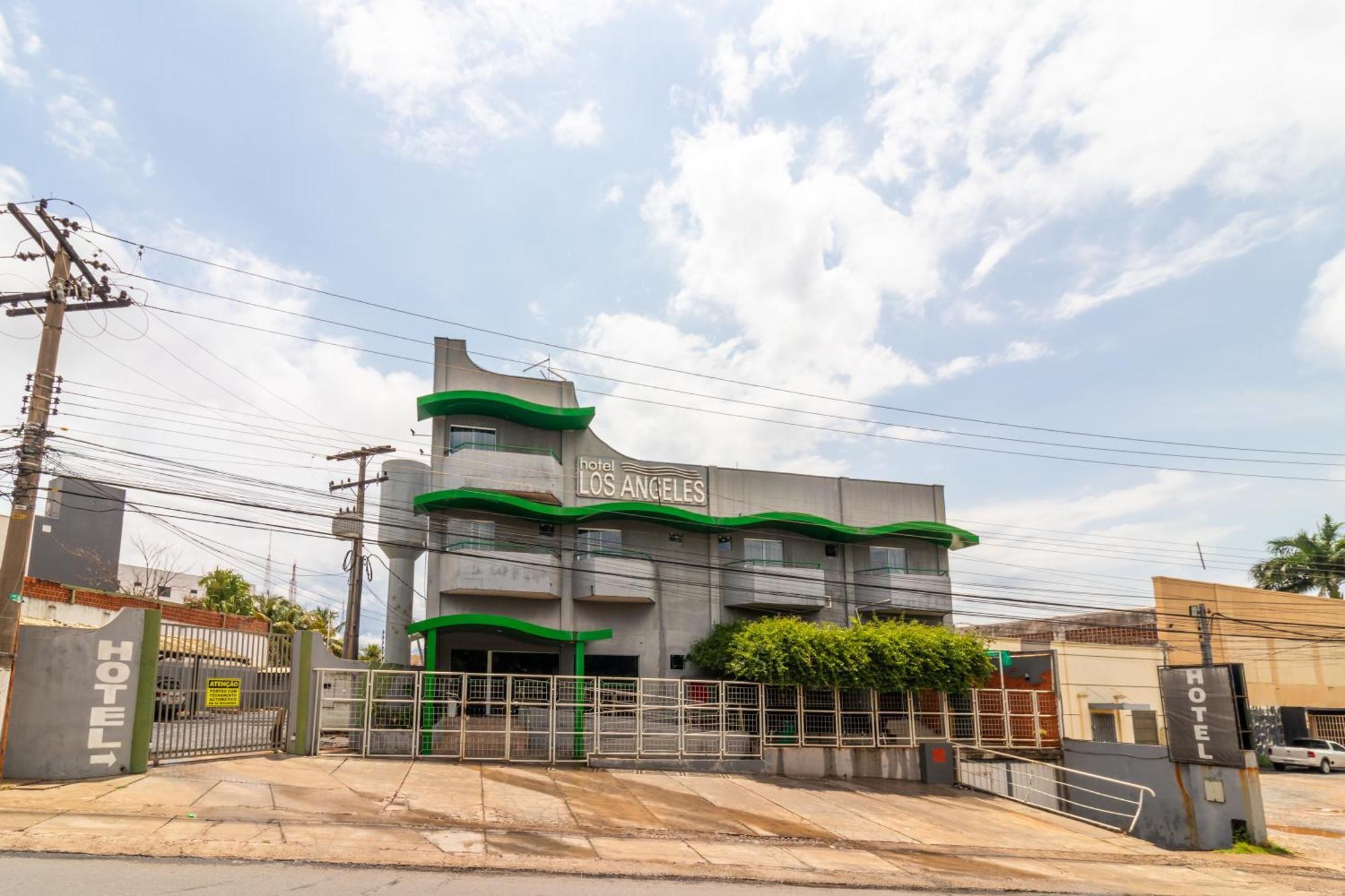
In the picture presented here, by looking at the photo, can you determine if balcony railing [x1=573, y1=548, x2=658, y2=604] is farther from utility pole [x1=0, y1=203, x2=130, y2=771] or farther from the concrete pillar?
utility pole [x1=0, y1=203, x2=130, y2=771]

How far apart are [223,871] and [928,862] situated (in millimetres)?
10484

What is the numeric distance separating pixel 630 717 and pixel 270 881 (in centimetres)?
1394

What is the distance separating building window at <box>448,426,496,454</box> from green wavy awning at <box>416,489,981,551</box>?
1889 millimetres

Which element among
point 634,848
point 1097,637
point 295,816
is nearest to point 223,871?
point 295,816

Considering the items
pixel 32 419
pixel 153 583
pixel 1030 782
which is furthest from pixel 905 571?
pixel 153 583

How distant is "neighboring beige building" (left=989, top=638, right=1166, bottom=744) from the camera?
34656 mm

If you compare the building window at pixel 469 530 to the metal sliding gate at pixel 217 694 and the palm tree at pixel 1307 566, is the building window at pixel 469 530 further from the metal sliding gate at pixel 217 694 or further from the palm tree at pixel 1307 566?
the palm tree at pixel 1307 566

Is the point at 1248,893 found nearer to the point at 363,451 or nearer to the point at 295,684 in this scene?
the point at 295,684

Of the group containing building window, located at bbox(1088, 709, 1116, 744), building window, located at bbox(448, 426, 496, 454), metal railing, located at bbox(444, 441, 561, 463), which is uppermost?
building window, located at bbox(448, 426, 496, 454)

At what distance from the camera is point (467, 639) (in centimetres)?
3083

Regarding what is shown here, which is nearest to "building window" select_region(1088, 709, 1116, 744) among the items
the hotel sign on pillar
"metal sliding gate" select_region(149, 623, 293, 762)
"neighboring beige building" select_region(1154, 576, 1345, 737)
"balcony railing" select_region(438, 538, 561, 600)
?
"neighboring beige building" select_region(1154, 576, 1345, 737)

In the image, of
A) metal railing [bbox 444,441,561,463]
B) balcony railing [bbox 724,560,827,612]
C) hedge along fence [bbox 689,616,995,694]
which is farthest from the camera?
balcony railing [bbox 724,560,827,612]

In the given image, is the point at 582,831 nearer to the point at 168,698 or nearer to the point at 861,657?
the point at 168,698

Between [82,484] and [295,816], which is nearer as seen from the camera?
[295,816]
